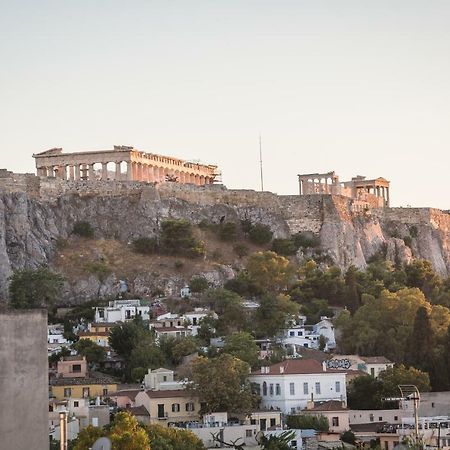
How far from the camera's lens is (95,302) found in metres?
88.2

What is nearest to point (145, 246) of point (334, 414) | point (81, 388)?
point (81, 388)

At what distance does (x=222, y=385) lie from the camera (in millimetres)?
62938

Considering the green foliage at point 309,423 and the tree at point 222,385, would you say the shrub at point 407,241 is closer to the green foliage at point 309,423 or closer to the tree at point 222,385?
the tree at point 222,385

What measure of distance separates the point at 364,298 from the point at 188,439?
36.6 metres

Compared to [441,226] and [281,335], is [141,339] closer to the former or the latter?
[281,335]

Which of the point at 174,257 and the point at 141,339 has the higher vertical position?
the point at 174,257

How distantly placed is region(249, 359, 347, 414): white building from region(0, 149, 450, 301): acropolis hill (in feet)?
79.2

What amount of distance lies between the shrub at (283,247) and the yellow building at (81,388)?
31.6 meters

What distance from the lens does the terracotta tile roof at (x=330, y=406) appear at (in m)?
63.0

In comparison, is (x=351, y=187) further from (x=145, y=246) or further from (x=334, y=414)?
(x=334, y=414)

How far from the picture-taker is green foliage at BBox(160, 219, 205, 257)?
94062 mm

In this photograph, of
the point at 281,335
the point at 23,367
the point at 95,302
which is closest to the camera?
the point at 23,367

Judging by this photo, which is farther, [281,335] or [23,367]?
[281,335]

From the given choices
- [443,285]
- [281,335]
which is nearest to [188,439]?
[281,335]
